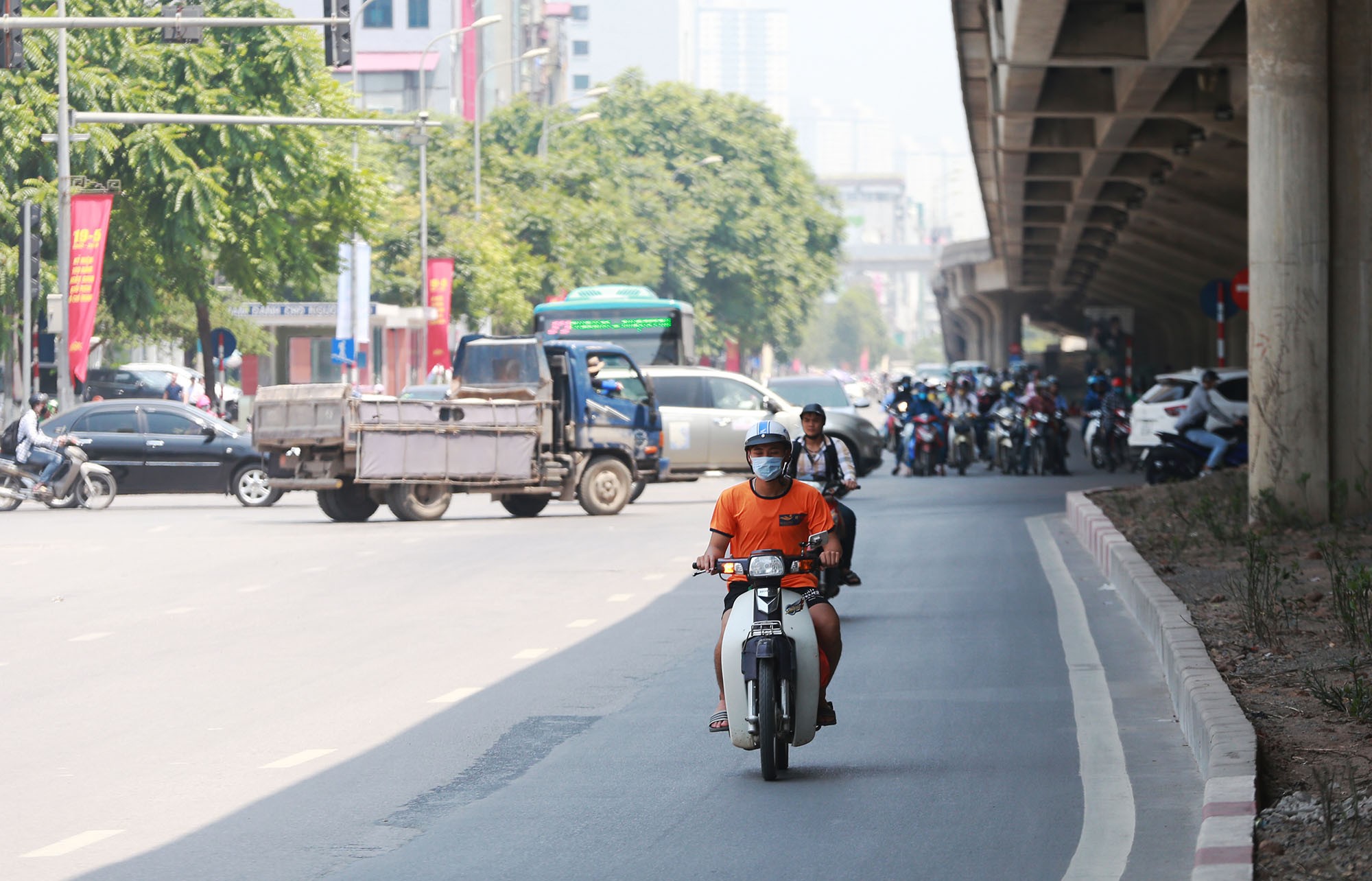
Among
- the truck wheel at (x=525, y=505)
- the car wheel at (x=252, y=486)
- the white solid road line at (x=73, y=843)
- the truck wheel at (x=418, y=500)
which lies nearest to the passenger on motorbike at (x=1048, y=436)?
the truck wheel at (x=525, y=505)

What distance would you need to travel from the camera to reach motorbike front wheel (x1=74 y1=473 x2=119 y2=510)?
2636 centimetres

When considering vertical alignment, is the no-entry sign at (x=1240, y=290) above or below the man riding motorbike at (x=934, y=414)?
above

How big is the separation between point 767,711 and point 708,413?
19.6 metres

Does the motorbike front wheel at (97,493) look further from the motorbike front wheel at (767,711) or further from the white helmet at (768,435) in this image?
the motorbike front wheel at (767,711)

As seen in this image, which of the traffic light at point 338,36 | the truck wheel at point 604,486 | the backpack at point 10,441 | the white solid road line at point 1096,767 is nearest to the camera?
the white solid road line at point 1096,767

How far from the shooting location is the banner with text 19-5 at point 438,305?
4966 cm

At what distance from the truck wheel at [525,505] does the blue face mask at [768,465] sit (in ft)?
54.4

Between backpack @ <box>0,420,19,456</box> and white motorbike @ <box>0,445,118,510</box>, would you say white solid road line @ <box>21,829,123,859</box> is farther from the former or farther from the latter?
backpack @ <box>0,420,19,456</box>

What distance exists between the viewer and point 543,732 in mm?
8953

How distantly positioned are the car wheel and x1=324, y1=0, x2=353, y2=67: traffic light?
659 centimetres

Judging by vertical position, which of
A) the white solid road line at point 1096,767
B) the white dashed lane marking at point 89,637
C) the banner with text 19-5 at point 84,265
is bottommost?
the white solid road line at point 1096,767

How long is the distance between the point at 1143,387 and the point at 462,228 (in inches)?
757

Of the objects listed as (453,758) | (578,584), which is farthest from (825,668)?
(578,584)

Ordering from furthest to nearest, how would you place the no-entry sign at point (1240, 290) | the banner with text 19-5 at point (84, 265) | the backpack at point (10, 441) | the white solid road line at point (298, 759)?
the banner with text 19-5 at point (84, 265) < the no-entry sign at point (1240, 290) < the backpack at point (10, 441) < the white solid road line at point (298, 759)
